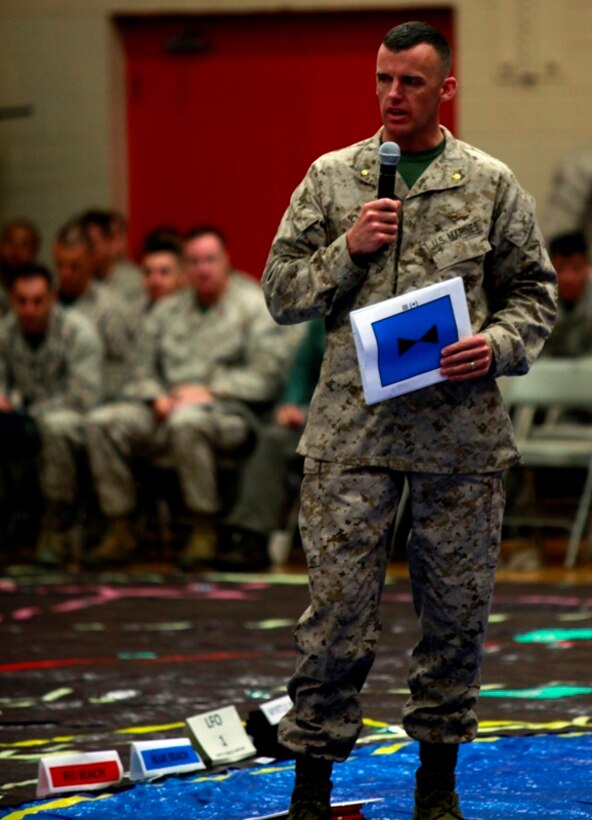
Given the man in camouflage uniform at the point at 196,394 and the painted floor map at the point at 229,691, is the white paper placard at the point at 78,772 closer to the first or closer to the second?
the painted floor map at the point at 229,691

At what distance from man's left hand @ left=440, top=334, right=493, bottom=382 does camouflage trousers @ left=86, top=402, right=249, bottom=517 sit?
15.7 feet

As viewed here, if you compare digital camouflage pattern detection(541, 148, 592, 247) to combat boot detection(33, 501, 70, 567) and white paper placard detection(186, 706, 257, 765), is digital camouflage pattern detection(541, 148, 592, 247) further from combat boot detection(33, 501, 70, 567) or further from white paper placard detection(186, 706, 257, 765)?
white paper placard detection(186, 706, 257, 765)

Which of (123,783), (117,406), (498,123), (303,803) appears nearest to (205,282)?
(117,406)

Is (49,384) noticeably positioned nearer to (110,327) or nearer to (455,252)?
(110,327)

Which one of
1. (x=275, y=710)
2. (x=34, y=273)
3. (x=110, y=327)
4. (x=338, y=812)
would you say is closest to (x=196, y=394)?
(x=34, y=273)

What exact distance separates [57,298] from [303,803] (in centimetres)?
620

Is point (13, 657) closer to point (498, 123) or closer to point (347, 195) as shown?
point (347, 195)

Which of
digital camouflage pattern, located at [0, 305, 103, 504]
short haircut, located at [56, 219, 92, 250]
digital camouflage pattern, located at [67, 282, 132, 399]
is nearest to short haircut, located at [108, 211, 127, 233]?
short haircut, located at [56, 219, 92, 250]

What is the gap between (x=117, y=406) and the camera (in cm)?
869

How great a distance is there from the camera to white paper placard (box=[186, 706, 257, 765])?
14.7 feet

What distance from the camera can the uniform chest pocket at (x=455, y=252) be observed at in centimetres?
369

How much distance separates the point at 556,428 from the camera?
8.79 metres

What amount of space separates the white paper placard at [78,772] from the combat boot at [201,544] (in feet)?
13.1

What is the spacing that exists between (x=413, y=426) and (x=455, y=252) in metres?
0.37
